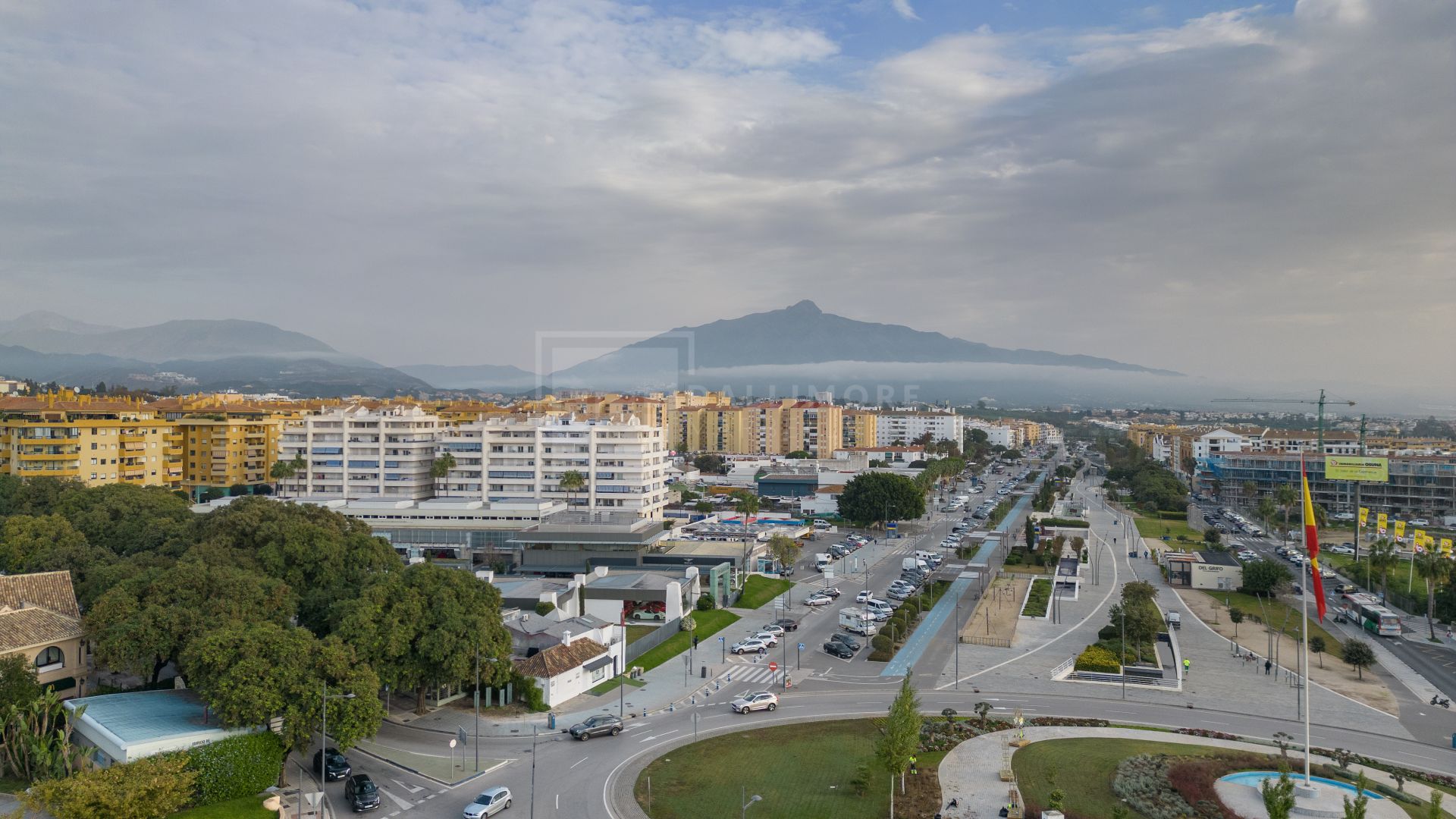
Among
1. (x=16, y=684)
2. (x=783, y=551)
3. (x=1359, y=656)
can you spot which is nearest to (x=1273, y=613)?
(x=1359, y=656)

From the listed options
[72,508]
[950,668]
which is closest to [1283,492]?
[950,668]

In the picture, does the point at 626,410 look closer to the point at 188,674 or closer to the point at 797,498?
the point at 797,498

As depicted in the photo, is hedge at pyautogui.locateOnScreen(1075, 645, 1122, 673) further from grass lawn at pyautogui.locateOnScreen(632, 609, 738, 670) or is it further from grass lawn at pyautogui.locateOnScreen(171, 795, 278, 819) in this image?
grass lawn at pyautogui.locateOnScreen(171, 795, 278, 819)

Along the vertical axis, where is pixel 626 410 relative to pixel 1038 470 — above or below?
above

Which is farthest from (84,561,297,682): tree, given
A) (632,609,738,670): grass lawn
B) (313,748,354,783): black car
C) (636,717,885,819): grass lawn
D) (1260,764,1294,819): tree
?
(1260,764,1294,819): tree

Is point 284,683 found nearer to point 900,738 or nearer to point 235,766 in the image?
point 235,766

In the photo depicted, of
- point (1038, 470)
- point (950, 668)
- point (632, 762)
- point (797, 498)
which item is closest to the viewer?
point (632, 762)

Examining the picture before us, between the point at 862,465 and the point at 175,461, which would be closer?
the point at 175,461
